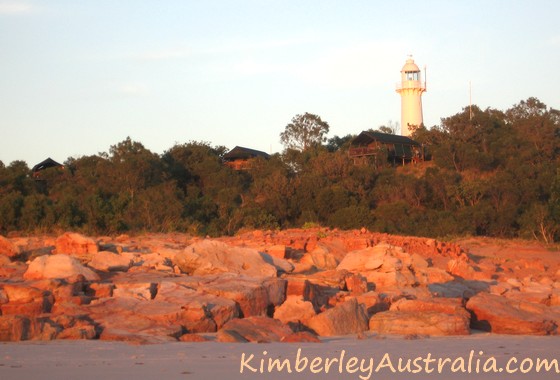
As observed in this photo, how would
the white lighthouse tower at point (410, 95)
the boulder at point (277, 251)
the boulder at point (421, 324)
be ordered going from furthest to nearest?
the white lighthouse tower at point (410, 95), the boulder at point (277, 251), the boulder at point (421, 324)

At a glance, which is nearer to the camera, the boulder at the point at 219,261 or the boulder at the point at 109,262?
the boulder at the point at 109,262

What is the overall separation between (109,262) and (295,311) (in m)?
3.56

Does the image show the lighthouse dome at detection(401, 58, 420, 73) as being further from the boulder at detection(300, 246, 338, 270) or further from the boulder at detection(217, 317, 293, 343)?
the boulder at detection(217, 317, 293, 343)

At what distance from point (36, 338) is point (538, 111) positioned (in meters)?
41.6

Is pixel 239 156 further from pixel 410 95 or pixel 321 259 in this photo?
pixel 321 259

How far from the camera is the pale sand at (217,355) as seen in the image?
5785mm

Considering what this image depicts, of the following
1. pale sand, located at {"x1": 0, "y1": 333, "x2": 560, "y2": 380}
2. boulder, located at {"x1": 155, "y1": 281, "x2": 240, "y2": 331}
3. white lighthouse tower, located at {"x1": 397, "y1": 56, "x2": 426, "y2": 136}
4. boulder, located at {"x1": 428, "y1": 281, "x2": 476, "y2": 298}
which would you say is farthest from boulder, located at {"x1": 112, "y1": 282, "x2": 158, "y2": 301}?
white lighthouse tower, located at {"x1": 397, "y1": 56, "x2": 426, "y2": 136}

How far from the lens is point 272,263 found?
12.4 meters

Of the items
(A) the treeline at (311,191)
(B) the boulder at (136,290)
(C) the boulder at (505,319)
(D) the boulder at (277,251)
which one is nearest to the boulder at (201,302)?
(B) the boulder at (136,290)

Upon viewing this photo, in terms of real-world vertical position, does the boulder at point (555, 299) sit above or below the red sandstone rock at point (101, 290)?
below

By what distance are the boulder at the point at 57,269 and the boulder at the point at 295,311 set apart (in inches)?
112

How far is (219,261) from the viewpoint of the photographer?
11.5 m

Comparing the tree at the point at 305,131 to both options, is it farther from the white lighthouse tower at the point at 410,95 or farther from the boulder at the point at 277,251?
the boulder at the point at 277,251

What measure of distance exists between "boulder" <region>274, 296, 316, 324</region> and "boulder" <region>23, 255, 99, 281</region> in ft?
9.31
